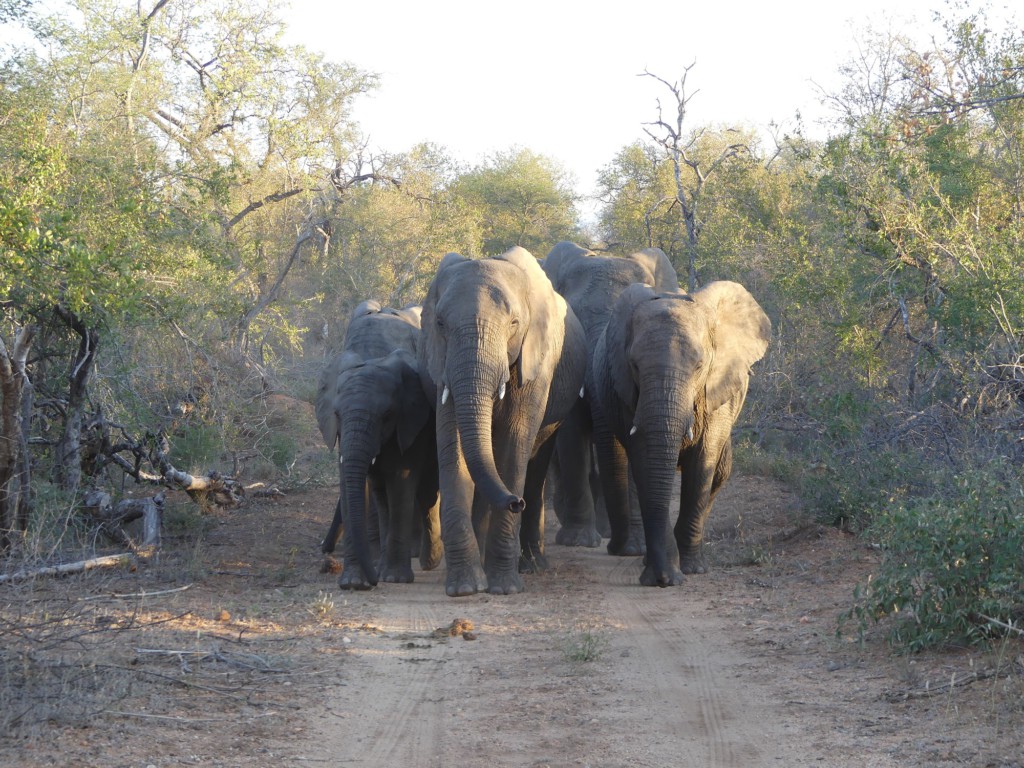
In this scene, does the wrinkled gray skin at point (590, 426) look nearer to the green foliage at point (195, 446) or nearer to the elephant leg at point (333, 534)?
the elephant leg at point (333, 534)

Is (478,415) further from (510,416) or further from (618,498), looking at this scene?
(618,498)

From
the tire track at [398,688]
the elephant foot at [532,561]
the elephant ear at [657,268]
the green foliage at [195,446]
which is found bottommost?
the tire track at [398,688]

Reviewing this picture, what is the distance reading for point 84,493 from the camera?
32.3 ft

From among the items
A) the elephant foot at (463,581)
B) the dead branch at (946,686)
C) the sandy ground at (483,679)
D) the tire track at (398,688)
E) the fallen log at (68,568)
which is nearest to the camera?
the sandy ground at (483,679)

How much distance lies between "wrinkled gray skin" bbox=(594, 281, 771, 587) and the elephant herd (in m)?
0.01

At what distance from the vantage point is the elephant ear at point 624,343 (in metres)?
9.62

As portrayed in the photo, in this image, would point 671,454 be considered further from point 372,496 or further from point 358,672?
point 358,672

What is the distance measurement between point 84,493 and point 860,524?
20.5 ft

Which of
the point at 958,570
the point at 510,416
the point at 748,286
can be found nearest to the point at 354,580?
the point at 510,416

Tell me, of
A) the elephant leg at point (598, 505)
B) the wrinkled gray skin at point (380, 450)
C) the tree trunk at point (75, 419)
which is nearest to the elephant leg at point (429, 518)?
the wrinkled gray skin at point (380, 450)

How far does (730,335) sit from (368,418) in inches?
127

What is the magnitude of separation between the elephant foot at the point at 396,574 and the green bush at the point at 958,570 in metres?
3.90

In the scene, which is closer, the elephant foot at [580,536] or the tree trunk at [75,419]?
the tree trunk at [75,419]

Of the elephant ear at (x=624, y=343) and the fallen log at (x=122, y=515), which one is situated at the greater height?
the elephant ear at (x=624, y=343)
